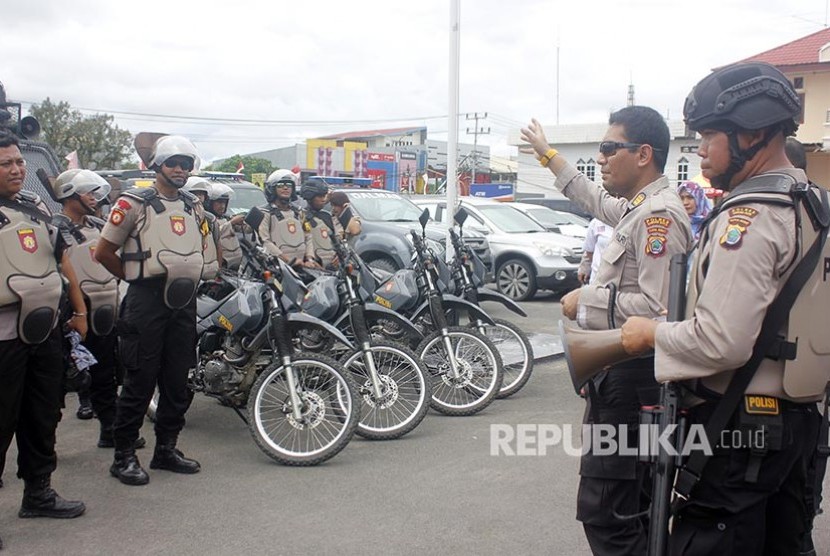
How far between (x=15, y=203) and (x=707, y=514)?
3.48 metres

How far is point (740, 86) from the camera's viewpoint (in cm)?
216

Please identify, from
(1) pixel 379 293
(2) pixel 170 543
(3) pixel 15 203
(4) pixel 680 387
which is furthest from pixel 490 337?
(4) pixel 680 387

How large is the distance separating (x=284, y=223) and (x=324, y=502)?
4.58 metres

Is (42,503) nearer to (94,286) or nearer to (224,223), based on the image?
(94,286)

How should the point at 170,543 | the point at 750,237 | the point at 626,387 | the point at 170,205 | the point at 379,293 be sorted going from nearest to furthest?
1. the point at 750,237
2. the point at 626,387
3. the point at 170,543
4. the point at 170,205
5. the point at 379,293

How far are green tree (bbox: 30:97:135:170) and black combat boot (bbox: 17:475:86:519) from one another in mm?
31439

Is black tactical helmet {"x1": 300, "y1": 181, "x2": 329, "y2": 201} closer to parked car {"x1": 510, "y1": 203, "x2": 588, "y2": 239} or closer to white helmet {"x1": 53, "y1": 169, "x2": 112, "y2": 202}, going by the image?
white helmet {"x1": 53, "y1": 169, "x2": 112, "y2": 202}

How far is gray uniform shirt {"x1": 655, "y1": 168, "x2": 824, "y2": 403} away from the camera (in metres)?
2.03

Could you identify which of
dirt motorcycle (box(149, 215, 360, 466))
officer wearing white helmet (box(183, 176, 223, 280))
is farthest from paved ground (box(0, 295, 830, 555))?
officer wearing white helmet (box(183, 176, 223, 280))

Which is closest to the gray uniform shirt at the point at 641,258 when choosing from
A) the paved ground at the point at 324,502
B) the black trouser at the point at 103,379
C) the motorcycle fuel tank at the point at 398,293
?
the paved ground at the point at 324,502

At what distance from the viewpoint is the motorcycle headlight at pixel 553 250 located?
505 inches

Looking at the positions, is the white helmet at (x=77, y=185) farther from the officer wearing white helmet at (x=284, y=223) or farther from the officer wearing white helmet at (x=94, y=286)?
the officer wearing white helmet at (x=284, y=223)

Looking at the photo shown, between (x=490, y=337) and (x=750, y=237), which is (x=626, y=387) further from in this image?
(x=490, y=337)

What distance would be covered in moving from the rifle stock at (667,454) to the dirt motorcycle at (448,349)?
3988 millimetres
